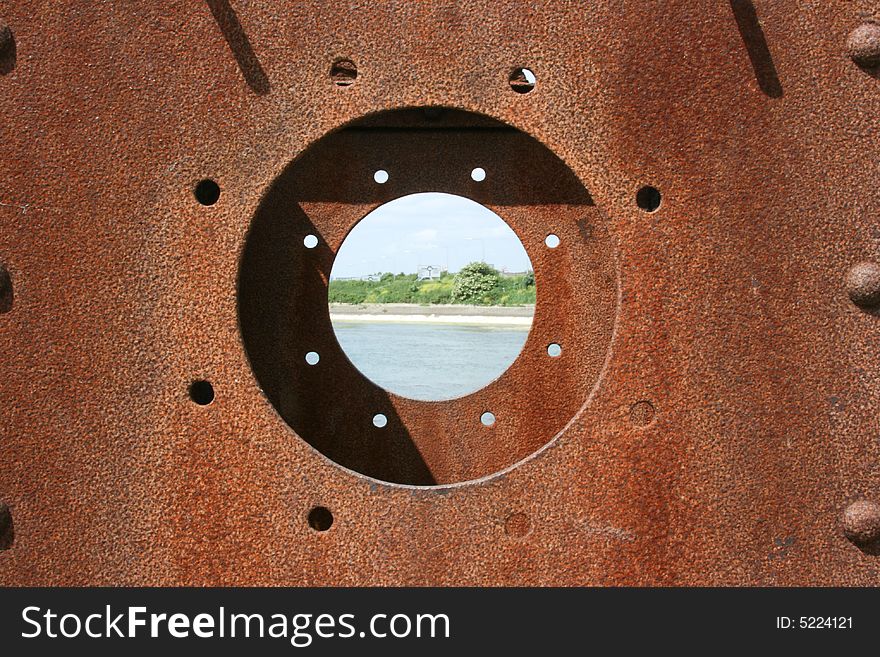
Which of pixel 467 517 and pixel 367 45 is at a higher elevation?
pixel 367 45

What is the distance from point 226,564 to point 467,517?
1.63 feet

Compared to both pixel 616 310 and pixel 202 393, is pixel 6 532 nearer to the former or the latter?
pixel 202 393

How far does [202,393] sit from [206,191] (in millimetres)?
440

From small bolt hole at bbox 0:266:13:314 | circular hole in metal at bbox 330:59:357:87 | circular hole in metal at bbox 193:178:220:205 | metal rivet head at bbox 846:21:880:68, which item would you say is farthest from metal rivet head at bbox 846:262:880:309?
small bolt hole at bbox 0:266:13:314

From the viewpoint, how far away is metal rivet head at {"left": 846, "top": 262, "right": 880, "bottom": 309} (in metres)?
1.59

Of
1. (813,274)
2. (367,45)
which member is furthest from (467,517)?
(367,45)

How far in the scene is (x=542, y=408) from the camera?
123 inches

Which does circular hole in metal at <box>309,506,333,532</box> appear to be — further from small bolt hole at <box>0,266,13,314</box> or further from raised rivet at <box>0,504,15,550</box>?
small bolt hole at <box>0,266,13,314</box>

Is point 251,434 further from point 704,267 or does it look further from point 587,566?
point 704,267

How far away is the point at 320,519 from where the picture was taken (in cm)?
168

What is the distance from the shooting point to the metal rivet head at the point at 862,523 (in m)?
1.60

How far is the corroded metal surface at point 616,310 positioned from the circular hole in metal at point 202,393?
0.09ft

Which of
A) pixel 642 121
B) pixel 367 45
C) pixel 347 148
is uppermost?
pixel 347 148

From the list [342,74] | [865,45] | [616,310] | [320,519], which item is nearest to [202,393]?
[320,519]
